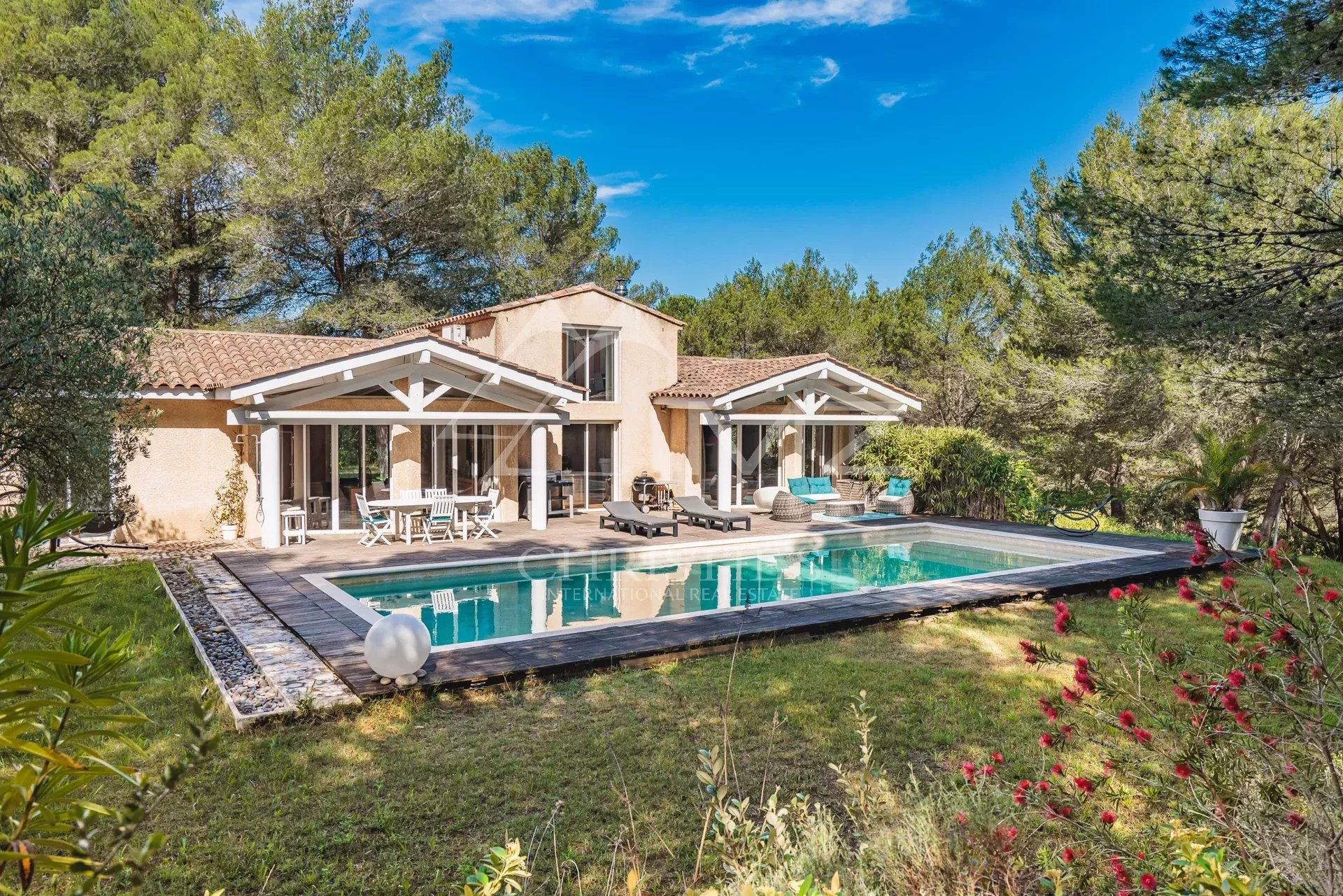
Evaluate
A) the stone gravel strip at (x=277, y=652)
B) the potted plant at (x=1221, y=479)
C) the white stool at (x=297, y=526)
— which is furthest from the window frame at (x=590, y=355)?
the potted plant at (x=1221, y=479)

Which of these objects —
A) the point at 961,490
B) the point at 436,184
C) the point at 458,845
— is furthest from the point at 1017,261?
the point at 458,845

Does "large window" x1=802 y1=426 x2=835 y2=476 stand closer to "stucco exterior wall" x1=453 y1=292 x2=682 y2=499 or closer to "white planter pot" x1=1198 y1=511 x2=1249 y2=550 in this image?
"stucco exterior wall" x1=453 y1=292 x2=682 y2=499

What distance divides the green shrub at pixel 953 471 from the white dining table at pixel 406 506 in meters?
12.6

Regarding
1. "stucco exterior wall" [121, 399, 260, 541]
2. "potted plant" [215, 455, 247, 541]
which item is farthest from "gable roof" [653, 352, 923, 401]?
"stucco exterior wall" [121, 399, 260, 541]

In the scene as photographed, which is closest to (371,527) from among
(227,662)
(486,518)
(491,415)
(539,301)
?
(486,518)

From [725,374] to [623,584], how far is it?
12016 mm

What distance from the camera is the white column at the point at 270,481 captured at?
16656mm

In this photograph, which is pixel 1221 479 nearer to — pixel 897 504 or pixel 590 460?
pixel 897 504

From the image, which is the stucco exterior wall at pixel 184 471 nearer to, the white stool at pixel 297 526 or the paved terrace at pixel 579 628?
the white stool at pixel 297 526

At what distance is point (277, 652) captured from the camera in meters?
9.23

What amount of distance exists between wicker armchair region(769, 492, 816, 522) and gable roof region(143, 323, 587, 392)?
6.86 meters

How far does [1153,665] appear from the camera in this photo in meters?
3.73

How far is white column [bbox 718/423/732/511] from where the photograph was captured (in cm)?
2297

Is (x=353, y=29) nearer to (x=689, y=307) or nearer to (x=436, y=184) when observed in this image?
(x=436, y=184)
